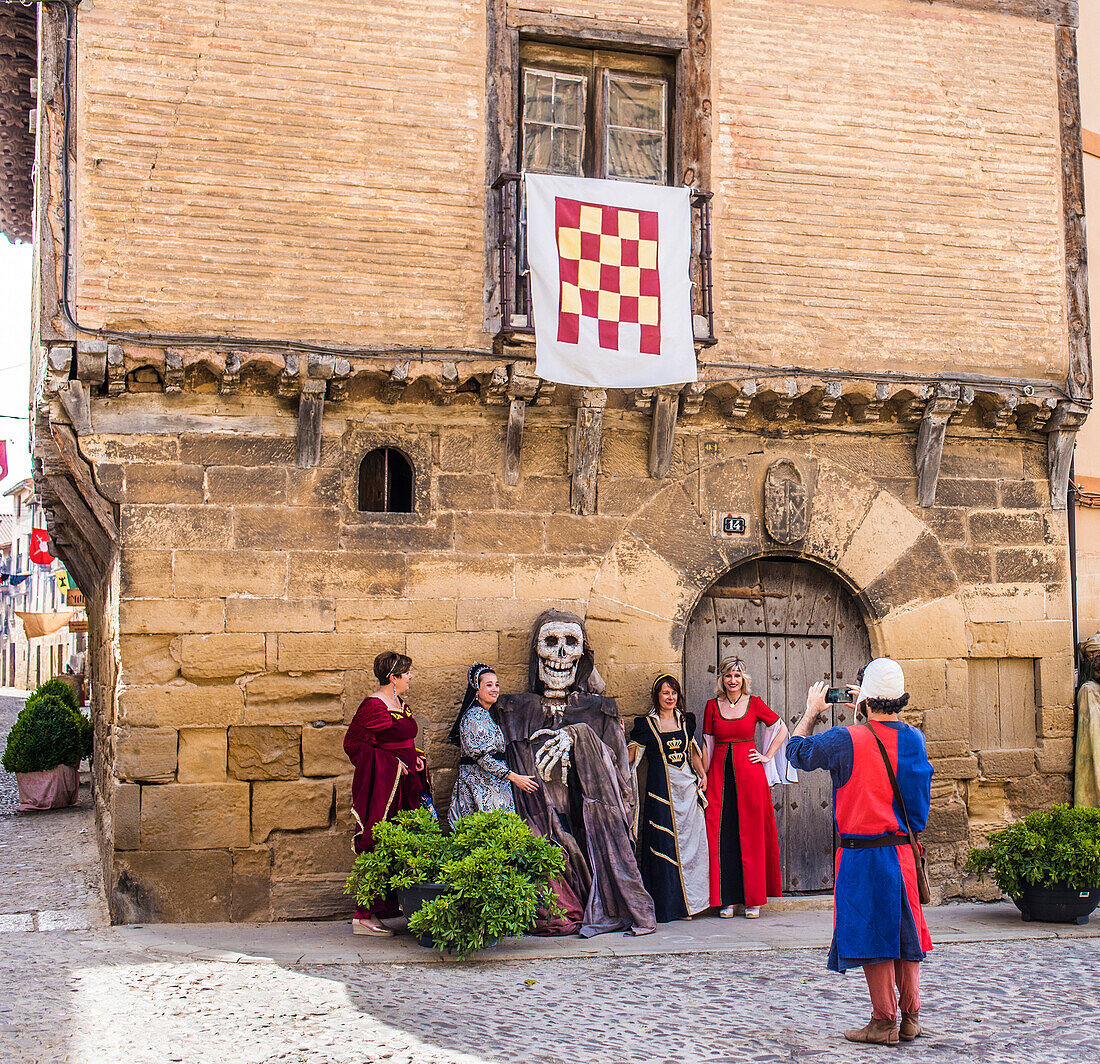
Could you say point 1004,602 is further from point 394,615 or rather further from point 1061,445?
point 394,615

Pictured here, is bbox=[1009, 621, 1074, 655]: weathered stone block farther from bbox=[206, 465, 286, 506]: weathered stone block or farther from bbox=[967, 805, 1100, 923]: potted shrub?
bbox=[206, 465, 286, 506]: weathered stone block

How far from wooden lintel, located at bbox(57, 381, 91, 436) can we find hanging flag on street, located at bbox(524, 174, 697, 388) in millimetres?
2595

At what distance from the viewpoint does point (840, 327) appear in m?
8.34

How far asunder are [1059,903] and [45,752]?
899 cm

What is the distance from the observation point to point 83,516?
27.5ft

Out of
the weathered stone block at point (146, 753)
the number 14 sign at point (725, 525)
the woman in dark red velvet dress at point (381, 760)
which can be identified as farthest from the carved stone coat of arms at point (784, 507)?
the weathered stone block at point (146, 753)

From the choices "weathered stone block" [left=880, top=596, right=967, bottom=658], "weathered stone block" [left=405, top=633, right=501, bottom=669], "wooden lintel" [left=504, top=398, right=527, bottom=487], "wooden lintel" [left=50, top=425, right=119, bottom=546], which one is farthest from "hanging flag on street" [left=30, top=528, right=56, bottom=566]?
"weathered stone block" [left=880, top=596, right=967, bottom=658]

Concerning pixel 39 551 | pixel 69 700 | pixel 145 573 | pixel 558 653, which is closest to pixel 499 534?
pixel 558 653

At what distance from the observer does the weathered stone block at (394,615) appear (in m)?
7.63

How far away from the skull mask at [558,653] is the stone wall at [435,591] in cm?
32

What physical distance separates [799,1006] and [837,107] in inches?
225

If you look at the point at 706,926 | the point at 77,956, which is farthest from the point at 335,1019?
the point at 706,926

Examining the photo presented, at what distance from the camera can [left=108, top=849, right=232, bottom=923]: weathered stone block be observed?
7.11 meters

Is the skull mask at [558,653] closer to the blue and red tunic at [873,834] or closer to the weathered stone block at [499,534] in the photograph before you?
the weathered stone block at [499,534]
